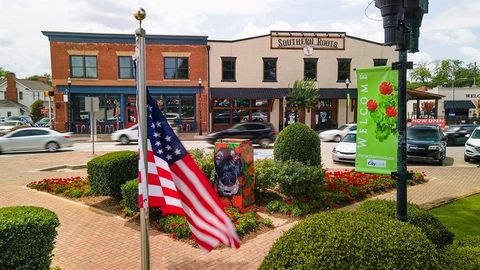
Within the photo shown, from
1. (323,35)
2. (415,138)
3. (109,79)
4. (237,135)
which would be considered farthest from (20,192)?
(323,35)

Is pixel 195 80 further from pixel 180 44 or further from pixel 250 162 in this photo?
pixel 250 162

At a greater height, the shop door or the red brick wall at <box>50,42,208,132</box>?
the red brick wall at <box>50,42,208,132</box>

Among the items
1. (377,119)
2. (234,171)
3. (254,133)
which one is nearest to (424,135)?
(254,133)

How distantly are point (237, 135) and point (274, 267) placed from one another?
19.6 m

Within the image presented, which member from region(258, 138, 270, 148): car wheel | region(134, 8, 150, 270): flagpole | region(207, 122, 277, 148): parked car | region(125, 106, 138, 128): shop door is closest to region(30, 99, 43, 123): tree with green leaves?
region(125, 106, 138, 128): shop door

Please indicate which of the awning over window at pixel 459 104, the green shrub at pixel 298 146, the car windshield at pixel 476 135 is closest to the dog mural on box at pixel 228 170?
the green shrub at pixel 298 146

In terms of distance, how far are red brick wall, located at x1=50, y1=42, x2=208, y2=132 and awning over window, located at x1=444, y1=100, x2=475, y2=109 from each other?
1781 inches

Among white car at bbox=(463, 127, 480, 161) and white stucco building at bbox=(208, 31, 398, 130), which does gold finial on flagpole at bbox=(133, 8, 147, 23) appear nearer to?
white car at bbox=(463, 127, 480, 161)

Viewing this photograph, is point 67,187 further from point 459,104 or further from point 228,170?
point 459,104

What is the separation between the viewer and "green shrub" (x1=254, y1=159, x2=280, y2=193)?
9172 mm

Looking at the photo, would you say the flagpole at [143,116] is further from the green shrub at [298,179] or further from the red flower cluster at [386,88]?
the green shrub at [298,179]

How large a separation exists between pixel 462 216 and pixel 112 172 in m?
8.57

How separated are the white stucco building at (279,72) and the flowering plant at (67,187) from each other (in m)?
21.8

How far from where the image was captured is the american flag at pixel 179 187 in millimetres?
4121
